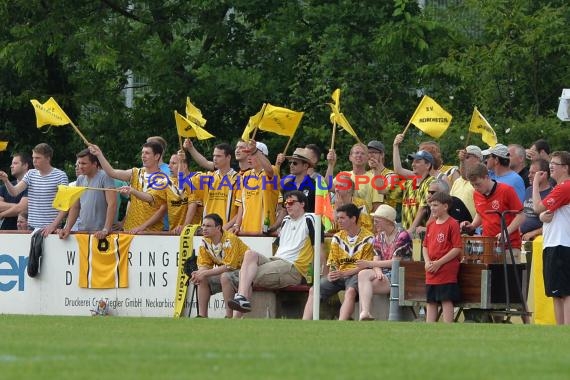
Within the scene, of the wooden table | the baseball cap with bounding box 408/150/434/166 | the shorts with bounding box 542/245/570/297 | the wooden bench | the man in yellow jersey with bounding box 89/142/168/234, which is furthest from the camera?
the man in yellow jersey with bounding box 89/142/168/234

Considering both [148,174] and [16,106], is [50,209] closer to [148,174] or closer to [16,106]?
[148,174]

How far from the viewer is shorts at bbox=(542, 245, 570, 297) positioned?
16.8m

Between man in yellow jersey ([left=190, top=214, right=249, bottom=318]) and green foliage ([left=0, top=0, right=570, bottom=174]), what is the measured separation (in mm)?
6852

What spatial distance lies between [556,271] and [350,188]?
3.26 m

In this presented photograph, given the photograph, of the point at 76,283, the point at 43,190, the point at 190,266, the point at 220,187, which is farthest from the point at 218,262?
the point at 43,190

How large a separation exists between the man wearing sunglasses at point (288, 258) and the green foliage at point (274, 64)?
6.43m

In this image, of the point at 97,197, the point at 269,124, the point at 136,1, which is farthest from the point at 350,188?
the point at 136,1

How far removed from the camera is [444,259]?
57.0 feet

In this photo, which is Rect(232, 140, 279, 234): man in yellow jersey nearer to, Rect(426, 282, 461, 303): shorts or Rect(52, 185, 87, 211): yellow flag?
Rect(52, 185, 87, 211): yellow flag

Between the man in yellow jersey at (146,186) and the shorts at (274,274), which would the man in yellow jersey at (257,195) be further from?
the man in yellow jersey at (146,186)

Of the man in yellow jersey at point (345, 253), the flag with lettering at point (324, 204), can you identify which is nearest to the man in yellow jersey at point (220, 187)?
the flag with lettering at point (324, 204)

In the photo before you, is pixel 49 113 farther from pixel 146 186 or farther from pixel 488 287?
pixel 488 287

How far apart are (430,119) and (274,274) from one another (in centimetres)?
292

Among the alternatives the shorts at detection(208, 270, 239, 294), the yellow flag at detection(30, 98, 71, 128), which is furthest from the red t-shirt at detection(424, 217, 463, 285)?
the yellow flag at detection(30, 98, 71, 128)
